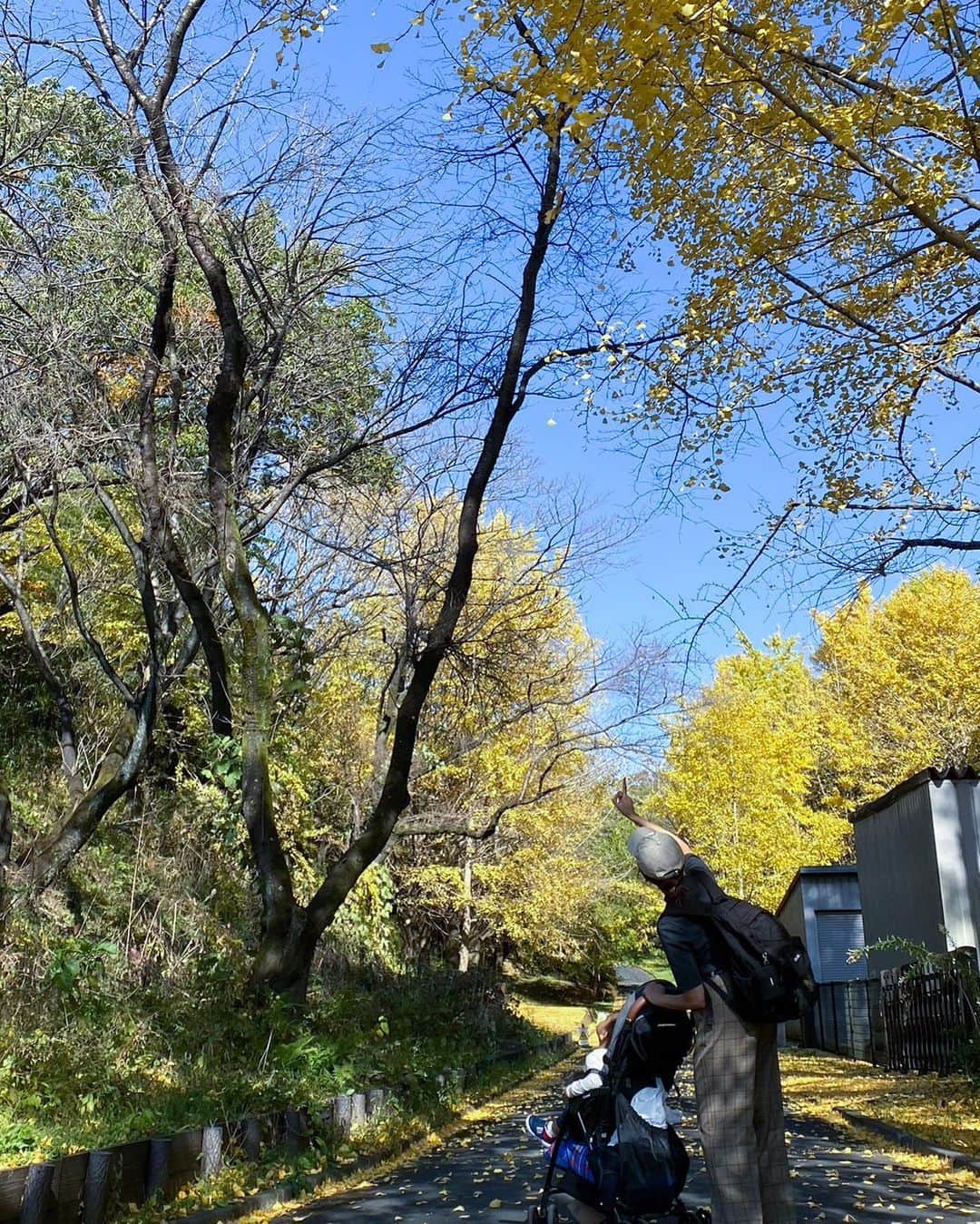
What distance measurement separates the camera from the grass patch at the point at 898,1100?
30.7ft

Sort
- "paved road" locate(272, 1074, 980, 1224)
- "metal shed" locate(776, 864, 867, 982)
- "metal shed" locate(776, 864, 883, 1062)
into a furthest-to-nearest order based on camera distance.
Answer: "metal shed" locate(776, 864, 867, 982) < "metal shed" locate(776, 864, 883, 1062) < "paved road" locate(272, 1074, 980, 1224)

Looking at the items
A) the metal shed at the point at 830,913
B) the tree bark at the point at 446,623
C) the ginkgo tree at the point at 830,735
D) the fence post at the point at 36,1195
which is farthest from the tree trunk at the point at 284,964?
the ginkgo tree at the point at 830,735

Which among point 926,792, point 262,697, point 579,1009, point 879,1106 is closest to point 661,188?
point 262,697

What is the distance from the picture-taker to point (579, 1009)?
39.1 m

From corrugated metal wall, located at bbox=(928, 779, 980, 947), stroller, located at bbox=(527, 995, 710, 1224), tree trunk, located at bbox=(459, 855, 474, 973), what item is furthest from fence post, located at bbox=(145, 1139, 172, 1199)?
tree trunk, located at bbox=(459, 855, 474, 973)

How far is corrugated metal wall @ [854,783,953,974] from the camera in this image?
16297mm

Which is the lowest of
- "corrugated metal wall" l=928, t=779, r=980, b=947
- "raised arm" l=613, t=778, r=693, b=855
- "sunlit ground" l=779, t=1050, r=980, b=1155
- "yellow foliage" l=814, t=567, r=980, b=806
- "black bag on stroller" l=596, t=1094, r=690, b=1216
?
"sunlit ground" l=779, t=1050, r=980, b=1155

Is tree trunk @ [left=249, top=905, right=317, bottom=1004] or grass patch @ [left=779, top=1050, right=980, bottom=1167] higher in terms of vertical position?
tree trunk @ [left=249, top=905, right=317, bottom=1004]

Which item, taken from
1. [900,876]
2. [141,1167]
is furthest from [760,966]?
[900,876]

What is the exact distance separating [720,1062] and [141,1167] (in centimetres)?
360

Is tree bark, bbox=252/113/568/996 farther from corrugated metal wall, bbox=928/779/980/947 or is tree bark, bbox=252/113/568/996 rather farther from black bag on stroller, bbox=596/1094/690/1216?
corrugated metal wall, bbox=928/779/980/947

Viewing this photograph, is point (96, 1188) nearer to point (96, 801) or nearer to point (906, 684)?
point (96, 801)

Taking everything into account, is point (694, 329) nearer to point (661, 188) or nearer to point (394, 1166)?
point (661, 188)

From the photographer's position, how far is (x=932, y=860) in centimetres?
1614
